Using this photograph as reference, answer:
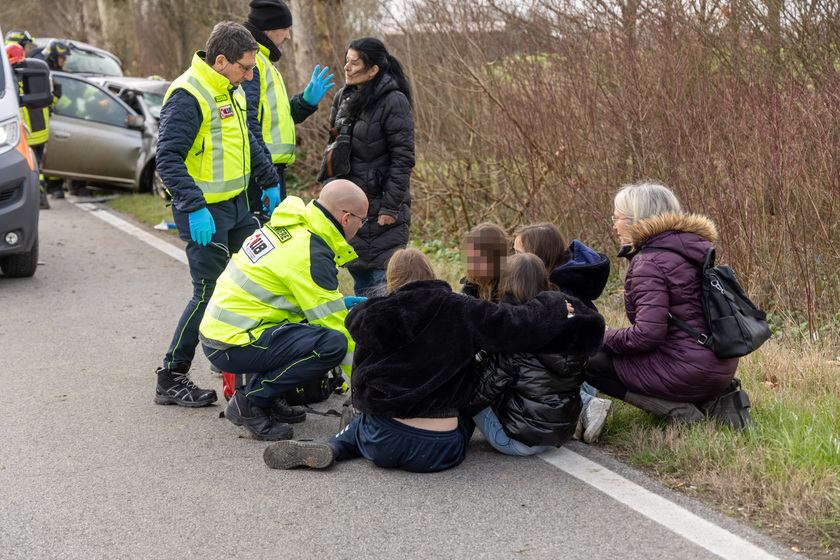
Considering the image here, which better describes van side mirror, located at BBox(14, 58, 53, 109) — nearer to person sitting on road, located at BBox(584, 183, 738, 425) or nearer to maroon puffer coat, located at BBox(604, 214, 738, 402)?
person sitting on road, located at BBox(584, 183, 738, 425)

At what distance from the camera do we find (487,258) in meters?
4.05

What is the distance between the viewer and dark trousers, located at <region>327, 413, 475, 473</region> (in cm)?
387

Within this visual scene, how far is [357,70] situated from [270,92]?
0.73 metres

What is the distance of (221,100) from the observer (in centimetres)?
495

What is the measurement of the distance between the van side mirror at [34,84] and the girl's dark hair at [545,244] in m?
6.08

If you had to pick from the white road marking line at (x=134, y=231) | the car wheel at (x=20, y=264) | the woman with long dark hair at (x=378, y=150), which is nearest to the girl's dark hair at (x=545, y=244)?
the woman with long dark hair at (x=378, y=150)

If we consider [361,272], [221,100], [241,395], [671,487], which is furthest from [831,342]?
[221,100]

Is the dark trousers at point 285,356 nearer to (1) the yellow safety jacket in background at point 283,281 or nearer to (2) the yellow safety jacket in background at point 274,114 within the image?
(1) the yellow safety jacket in background at point 283,281

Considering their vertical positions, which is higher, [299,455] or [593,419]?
[593,419]

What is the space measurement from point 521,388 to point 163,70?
29.7m

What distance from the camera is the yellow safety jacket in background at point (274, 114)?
Result: 6000 mm

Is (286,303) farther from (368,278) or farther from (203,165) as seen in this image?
(368,278)

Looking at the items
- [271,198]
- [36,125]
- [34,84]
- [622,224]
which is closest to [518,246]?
[622,224]

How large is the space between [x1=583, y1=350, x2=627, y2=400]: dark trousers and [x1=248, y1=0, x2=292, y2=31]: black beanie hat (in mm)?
3310
